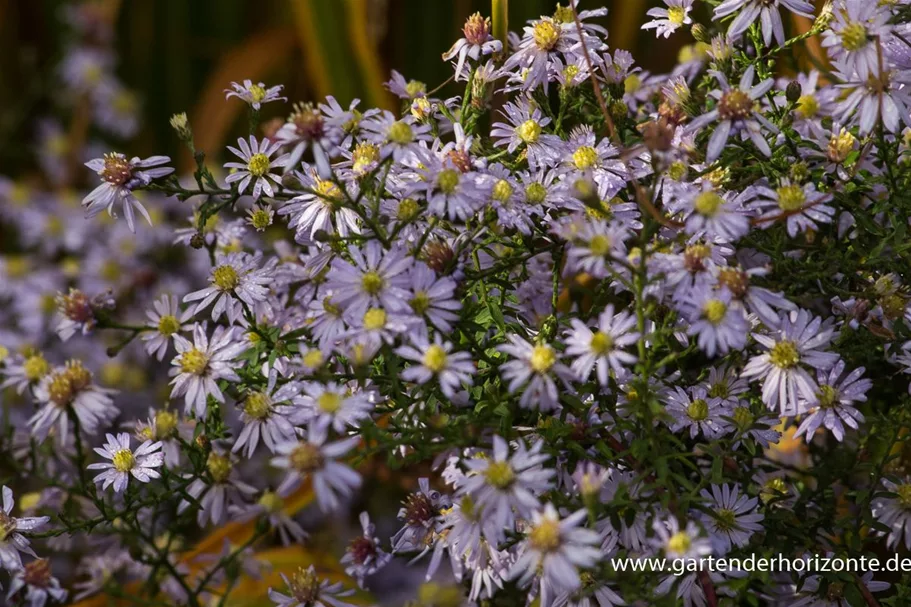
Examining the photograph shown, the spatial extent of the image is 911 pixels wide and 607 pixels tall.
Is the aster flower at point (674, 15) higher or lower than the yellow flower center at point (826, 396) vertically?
higher

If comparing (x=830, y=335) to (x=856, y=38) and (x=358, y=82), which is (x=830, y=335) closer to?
(x=856, y=38)

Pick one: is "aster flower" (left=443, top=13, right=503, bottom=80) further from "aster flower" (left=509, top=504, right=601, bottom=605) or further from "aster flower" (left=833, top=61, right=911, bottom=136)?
"aster flower" (left=509, top=504, right=601, bottom=605)

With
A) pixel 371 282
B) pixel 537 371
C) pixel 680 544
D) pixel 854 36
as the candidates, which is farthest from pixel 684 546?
pixel 854 36

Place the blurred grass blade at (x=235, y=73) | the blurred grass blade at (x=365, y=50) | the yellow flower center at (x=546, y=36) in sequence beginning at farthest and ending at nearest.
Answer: the blurred grass blade at (x=235, y=73) → the blurred grass blade at (x=365, y=50) → the yellow flower center at (x=546, y=36)

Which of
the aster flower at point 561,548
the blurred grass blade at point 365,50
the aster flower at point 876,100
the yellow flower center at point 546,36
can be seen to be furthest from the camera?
the blurred grass blade at point 365,50

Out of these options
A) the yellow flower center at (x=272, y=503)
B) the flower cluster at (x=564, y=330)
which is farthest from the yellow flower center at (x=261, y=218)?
the yellow flower center at (x=272, y=503)

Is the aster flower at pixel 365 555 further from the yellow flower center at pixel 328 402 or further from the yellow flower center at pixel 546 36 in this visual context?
the yellow flower center at pixel 546 36

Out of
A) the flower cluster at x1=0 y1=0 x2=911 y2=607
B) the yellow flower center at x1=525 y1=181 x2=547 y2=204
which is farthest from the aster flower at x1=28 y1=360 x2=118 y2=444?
the yellow flower center at x1=525 y1=181 x2=547 y2=204
